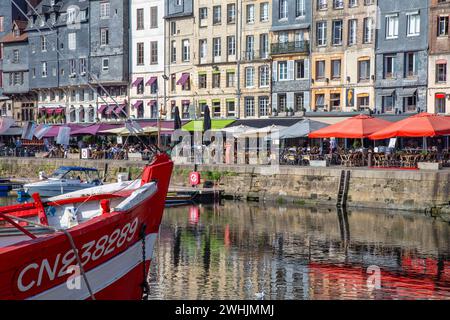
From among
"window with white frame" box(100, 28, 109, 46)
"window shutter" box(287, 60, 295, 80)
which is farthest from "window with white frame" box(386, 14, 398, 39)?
"window with white frame" box(100, 28, 109, 46)

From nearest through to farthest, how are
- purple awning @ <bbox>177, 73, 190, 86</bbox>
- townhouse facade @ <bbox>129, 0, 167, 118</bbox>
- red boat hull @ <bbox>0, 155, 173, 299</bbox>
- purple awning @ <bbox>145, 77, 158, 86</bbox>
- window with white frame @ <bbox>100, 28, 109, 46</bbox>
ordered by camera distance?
1. red boat hull @ <bbox>0, 155, 173, 299</bbox>
2. purple awning @ <bbox>177, 73, 190, 86</bbox>
3. purple awning @ <bbox>145, 77, 158, 86</bbox>
4. townhouse facade @ <bbox>129, 0, 167, 118</bbox>
5. window with white frame @ <bbox>100, 28, 109, 46</bbox>

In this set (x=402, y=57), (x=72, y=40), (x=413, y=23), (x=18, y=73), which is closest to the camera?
(x=413, y=23)

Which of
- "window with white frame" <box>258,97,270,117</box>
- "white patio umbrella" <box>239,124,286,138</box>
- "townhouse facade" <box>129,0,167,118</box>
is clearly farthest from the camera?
"townhouse facade" <box>129,0,167,118</box>

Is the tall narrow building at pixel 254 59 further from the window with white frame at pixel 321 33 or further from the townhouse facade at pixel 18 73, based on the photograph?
the townhouse facade at pixel 18 73

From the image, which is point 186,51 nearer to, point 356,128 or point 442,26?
point 442,26

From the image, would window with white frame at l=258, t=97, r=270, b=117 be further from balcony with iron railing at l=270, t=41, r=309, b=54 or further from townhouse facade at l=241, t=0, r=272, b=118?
balcony with iron railing at l=270, t=41, r=309, b=54

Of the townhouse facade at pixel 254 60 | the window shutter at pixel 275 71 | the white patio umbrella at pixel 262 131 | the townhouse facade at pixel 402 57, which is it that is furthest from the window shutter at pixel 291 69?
the white patio umbrella at pixel 262 131

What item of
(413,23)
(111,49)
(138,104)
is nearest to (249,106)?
(138,104)

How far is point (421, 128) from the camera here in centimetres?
4038

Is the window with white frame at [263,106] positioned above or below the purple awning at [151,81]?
below

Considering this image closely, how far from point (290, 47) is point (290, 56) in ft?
2.21

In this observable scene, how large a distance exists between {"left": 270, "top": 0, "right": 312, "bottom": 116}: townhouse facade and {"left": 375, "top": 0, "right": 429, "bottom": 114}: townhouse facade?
6.05 meters

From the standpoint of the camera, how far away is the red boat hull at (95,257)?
41.9 feet

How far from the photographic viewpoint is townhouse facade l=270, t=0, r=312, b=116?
197 ft
